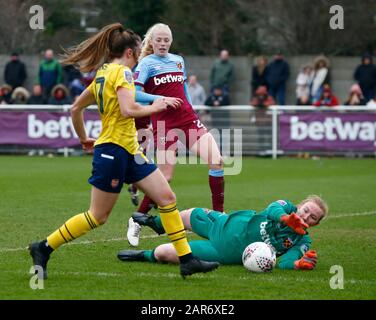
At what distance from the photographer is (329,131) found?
24.2 metres

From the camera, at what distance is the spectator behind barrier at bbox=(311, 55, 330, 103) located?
2569 cm

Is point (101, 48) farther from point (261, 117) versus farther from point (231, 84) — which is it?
point (231, 84)

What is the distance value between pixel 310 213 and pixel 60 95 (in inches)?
678

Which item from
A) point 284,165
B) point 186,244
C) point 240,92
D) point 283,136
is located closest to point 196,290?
point 186,244

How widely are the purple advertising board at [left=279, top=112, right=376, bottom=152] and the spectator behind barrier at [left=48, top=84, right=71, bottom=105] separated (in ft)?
17.5

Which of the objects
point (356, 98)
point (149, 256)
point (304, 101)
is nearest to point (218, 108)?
point (304, 101)

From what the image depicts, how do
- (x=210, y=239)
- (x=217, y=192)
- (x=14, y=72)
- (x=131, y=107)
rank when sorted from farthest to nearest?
(x=14, y=72), (x=217, y=192), (x=210, y=239), (x=131, y=107)

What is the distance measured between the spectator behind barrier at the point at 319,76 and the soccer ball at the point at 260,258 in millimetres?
16968

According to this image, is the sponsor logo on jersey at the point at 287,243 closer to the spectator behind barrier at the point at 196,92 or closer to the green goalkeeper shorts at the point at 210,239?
the green goalkeeper shorts at the point at 210,239

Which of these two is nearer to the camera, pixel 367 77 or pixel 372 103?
pixel 372 103

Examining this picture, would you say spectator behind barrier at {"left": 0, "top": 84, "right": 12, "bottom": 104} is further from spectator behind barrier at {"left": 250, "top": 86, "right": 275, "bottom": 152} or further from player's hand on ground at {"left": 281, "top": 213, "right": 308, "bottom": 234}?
player's hand on ground at {"left": 281, "top": 213, "right": 308, "bottom": 234}

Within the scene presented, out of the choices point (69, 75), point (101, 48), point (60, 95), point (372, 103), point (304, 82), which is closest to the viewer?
point (101, 48)

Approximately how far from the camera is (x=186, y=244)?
8.64 m
